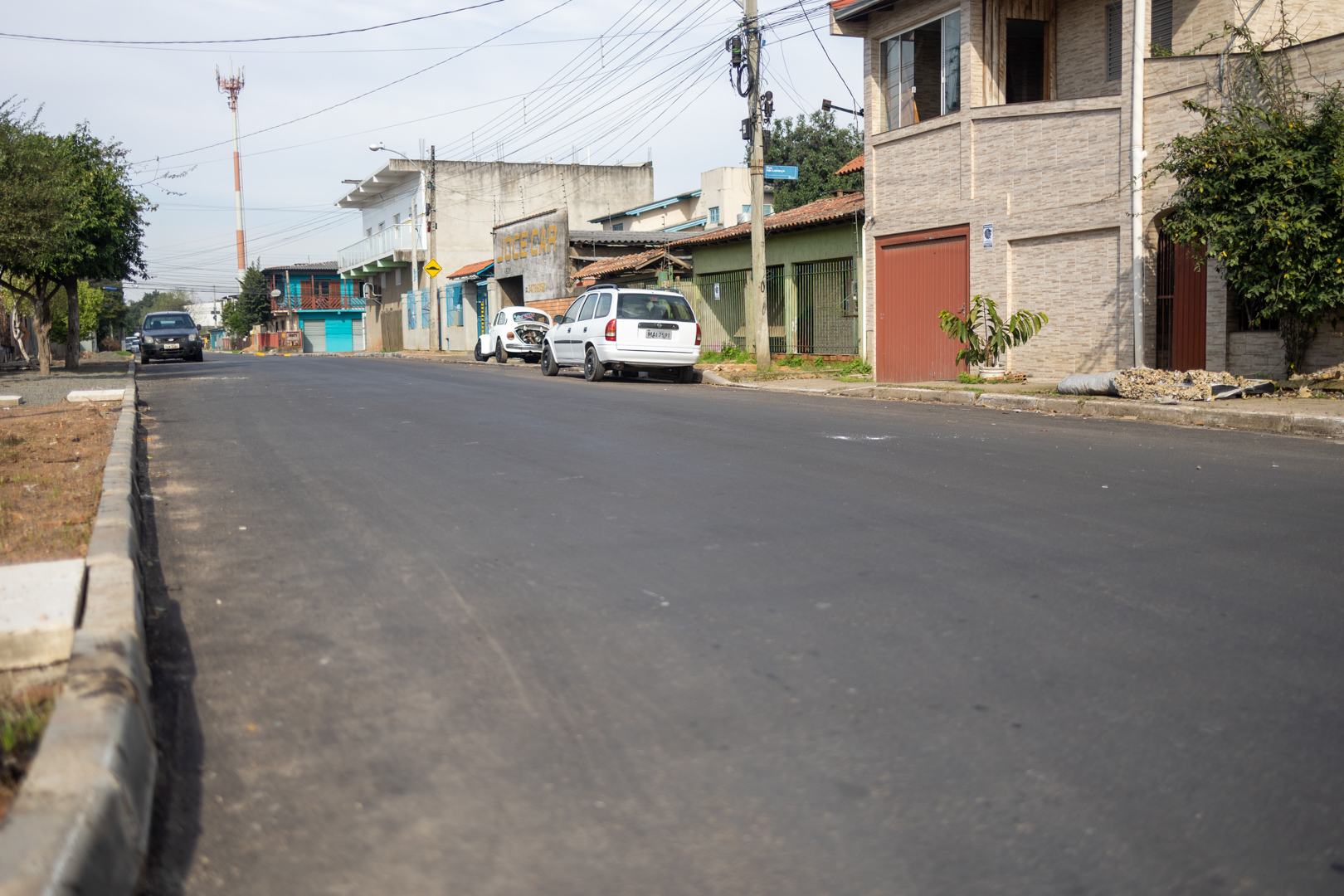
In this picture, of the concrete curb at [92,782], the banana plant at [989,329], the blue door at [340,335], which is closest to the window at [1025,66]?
the banana plant at [989,329]

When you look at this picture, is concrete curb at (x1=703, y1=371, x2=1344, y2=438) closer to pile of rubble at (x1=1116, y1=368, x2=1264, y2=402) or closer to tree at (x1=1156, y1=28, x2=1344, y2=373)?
pile of rubble at (x1=1116, y1=368, x2=1264, y2=402)

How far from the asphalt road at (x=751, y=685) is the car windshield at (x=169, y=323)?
32.2 m

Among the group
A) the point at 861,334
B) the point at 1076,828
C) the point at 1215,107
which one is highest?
the point at 1215,107

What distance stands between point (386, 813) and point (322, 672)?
119cm

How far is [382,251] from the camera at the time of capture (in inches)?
2432

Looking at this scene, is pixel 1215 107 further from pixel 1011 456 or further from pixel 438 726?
pixel 438 726

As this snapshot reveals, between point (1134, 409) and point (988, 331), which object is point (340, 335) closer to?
point (988, 331)

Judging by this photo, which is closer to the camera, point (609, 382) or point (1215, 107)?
point (1215, 107)

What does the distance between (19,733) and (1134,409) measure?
1254cm

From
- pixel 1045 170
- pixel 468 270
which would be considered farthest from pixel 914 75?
pixel 468 270

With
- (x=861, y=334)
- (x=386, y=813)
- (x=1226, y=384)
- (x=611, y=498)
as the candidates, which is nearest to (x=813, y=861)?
(x=386, y=813)

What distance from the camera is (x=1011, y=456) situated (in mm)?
9250

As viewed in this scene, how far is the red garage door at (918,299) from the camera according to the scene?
66.5 ft

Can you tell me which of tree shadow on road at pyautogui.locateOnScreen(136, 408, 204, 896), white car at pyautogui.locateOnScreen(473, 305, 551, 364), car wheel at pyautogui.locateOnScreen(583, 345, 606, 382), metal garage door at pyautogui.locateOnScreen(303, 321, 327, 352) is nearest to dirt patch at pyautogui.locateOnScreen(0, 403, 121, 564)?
tree shadow on road at pyautogui.locateOnScreen(136, 408, 204, 896)
